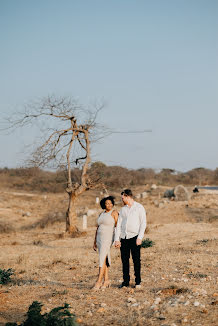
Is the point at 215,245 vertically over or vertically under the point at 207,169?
under

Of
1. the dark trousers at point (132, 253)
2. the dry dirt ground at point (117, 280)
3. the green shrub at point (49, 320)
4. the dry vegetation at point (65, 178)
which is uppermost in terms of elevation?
the dry vegetation at point (65, 178)

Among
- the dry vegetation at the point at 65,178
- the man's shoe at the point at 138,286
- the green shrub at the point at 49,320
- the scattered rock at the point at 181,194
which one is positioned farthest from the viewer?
the scattered rock at the point at 181,194

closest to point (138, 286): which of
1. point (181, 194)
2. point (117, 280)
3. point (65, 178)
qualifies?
point (117, 280)

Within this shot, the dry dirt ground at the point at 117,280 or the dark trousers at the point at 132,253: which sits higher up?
the dark trousers at the point at 132,253

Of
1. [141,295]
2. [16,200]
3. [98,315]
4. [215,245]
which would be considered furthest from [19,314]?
[16,200]

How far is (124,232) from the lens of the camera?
7.43 m

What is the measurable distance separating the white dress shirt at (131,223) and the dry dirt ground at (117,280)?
1107 mm

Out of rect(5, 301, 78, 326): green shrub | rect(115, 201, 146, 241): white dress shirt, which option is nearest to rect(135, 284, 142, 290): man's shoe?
rect(115, 201, 146, 241): white dress shirt

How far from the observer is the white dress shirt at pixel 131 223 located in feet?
24.1

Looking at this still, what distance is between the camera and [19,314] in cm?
629

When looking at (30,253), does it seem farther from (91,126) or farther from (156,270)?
(91,126)

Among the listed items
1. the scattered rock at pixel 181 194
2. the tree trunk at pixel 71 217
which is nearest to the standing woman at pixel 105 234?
the tree trunk at pixel 71 217

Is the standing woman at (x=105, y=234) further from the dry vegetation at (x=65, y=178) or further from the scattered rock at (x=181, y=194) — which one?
the scattered rock at (x=181, y=194)

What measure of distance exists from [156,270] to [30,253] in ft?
19.6
